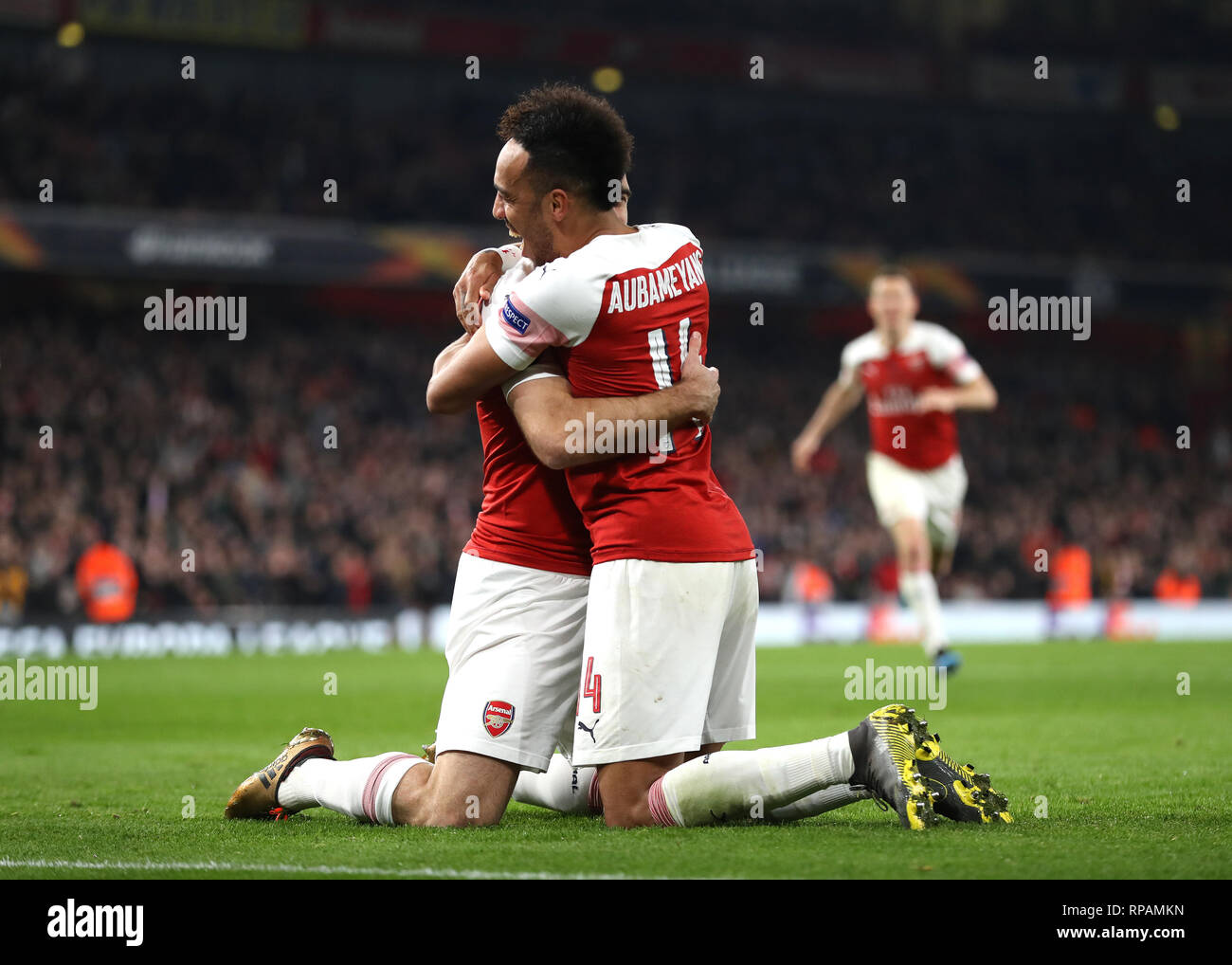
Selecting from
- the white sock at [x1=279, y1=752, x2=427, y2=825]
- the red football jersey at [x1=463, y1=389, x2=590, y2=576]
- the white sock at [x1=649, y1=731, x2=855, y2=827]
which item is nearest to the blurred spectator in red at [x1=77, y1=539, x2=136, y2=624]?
the white sock at [x1=279, y1=752, x2=427, y2=825]

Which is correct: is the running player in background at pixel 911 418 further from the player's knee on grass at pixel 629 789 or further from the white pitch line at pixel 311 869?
the white pitch line at pixel 311 869

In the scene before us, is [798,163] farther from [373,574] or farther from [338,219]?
[373,574]

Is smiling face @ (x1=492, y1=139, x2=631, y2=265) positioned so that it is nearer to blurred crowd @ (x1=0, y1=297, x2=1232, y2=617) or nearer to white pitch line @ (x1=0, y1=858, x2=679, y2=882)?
white pitch line @ (x1=0, y1=858, x2=679, y2=882)

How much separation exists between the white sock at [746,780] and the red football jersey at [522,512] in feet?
2.60

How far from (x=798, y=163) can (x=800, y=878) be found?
29135 mm

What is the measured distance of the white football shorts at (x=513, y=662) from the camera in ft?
15.5

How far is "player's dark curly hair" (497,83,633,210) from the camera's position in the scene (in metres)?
4.69

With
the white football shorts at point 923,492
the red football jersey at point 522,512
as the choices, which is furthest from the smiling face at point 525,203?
the white football shorts at point 923,492

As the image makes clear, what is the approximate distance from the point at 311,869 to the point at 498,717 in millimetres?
983

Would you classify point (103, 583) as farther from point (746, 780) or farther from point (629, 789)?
point (746, 780)

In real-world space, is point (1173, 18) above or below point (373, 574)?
above

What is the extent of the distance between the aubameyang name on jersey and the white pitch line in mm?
1713
